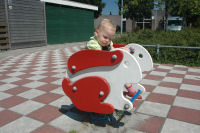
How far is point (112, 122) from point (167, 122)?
677mm

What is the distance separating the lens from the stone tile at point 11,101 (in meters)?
2.85

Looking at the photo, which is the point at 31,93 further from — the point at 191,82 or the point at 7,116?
the point at 191,82

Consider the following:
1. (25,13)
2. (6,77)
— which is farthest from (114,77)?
(25,13)

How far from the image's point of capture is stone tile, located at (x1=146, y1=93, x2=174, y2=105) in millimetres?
3002

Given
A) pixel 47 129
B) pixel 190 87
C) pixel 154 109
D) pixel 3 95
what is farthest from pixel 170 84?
pixel 3 95

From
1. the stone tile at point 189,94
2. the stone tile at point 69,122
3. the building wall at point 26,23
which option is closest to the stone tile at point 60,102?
the stone tile at point 69,122

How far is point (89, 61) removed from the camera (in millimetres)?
2078

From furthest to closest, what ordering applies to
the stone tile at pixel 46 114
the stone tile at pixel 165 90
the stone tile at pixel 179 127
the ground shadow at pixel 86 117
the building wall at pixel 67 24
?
the building wall at pixel 67 24 < the stone tile at pixel 165 90 < the stone tile at pixel 46 114 < the ground shadow at pixel 86 117 < the stone tile at pixel 179 127

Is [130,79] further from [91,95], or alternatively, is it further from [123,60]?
[91,95]

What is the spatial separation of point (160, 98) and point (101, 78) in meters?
1.53

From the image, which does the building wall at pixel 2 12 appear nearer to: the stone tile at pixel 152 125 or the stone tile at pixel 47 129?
the stone tile at pixel 47 129

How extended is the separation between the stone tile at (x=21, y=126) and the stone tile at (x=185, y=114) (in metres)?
1.72

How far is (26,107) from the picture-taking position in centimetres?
277

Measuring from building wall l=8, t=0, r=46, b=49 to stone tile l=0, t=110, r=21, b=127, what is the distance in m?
7.65
